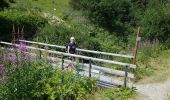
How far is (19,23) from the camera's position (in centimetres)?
3002

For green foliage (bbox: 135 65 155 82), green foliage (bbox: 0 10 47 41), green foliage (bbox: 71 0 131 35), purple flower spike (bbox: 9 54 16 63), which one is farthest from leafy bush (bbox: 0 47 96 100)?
green foliage (bbox: 71 0 131 35)

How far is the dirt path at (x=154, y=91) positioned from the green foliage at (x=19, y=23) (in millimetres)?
15704

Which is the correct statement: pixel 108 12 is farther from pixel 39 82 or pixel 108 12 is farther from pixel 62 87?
pixel 39 82

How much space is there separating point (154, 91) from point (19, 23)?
738 inches

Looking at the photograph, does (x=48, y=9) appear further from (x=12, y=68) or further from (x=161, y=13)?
(x=12, y=68)

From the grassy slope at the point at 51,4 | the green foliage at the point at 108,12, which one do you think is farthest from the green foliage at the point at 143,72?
the grassy slope at the point at 51,4

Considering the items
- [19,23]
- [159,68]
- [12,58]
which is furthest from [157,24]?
[12,58]

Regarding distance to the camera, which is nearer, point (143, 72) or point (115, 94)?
point (115, 94)

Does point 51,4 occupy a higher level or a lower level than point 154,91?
higher

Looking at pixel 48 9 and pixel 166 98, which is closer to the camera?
pixel 166 98

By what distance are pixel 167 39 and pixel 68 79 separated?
14.0 meters

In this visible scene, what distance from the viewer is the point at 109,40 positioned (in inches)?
1213

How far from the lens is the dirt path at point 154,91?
12359 mm

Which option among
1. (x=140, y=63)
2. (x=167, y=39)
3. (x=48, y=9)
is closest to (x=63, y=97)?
(x=140, y=63)
